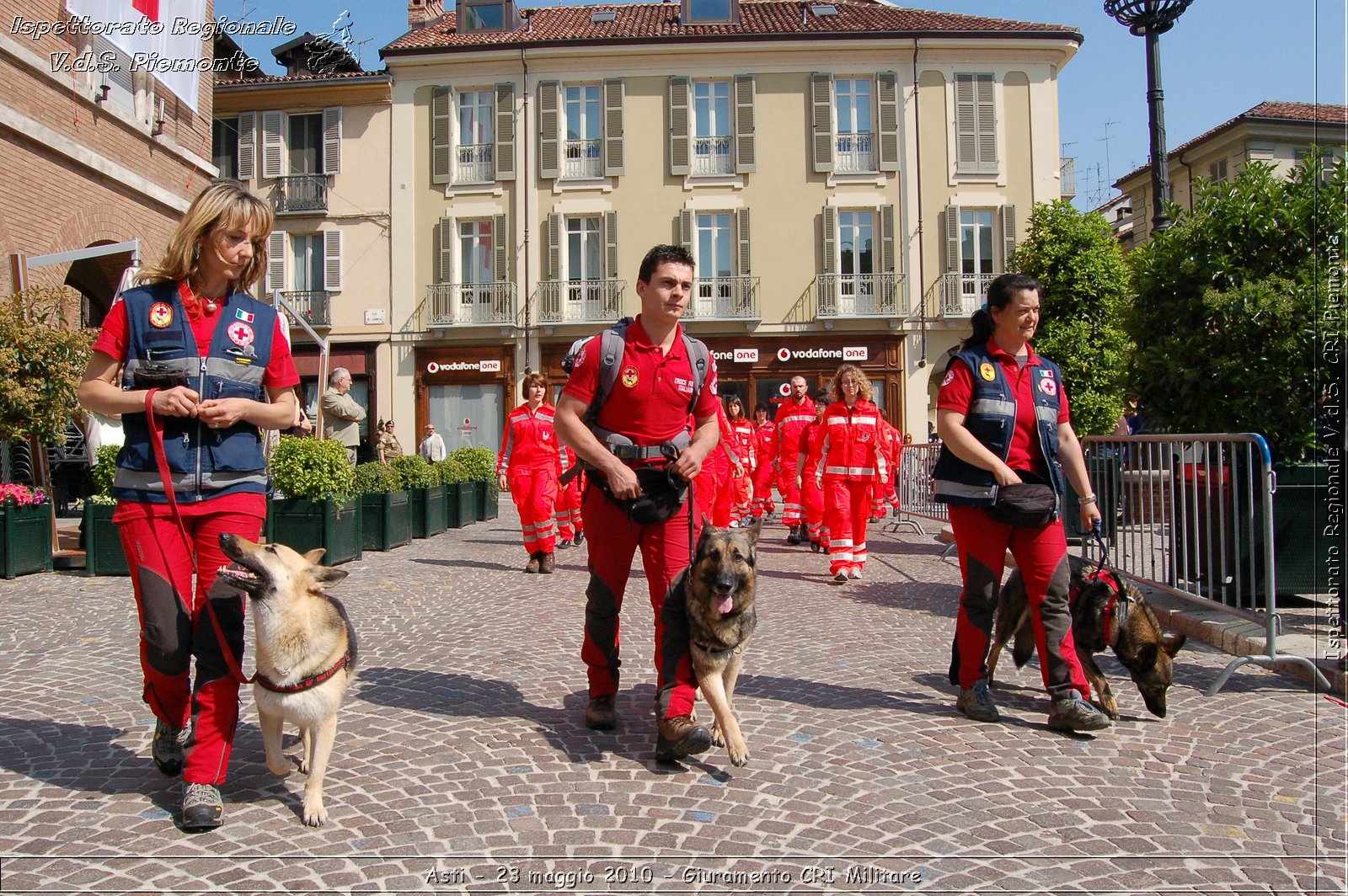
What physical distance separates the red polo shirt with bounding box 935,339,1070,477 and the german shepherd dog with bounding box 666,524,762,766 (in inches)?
57.6

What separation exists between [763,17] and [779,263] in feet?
30.0

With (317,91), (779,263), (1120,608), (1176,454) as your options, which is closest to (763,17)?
(779,263)

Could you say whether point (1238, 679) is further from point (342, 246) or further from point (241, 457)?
point (342, 246)

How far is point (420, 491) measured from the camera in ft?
46.0

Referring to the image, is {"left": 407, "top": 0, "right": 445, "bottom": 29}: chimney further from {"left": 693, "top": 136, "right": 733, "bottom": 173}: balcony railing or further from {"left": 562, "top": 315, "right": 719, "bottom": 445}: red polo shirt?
{"left": 562, "top": 315, "right": 719, "bottom": 445}: red polo shirt

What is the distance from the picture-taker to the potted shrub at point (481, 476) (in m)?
17.7

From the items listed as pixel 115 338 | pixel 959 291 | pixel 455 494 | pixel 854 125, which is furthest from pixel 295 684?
pixel 854 125

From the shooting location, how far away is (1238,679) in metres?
5.63

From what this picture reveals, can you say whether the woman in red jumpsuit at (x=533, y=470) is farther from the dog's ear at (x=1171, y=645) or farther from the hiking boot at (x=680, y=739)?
the dog's ear at (x=1171, y=645)

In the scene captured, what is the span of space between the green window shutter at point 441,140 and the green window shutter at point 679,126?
23.9ft

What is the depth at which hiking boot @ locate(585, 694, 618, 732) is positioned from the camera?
4.53 metres

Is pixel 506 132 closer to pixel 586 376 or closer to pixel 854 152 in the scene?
pixel 854 152

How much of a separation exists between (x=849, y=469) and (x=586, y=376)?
6.19m

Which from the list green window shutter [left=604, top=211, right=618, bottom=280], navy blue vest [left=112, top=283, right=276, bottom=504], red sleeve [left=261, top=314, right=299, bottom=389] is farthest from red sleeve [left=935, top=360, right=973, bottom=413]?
green window shutter [left=604, top=211, right=618, bottom=280]
